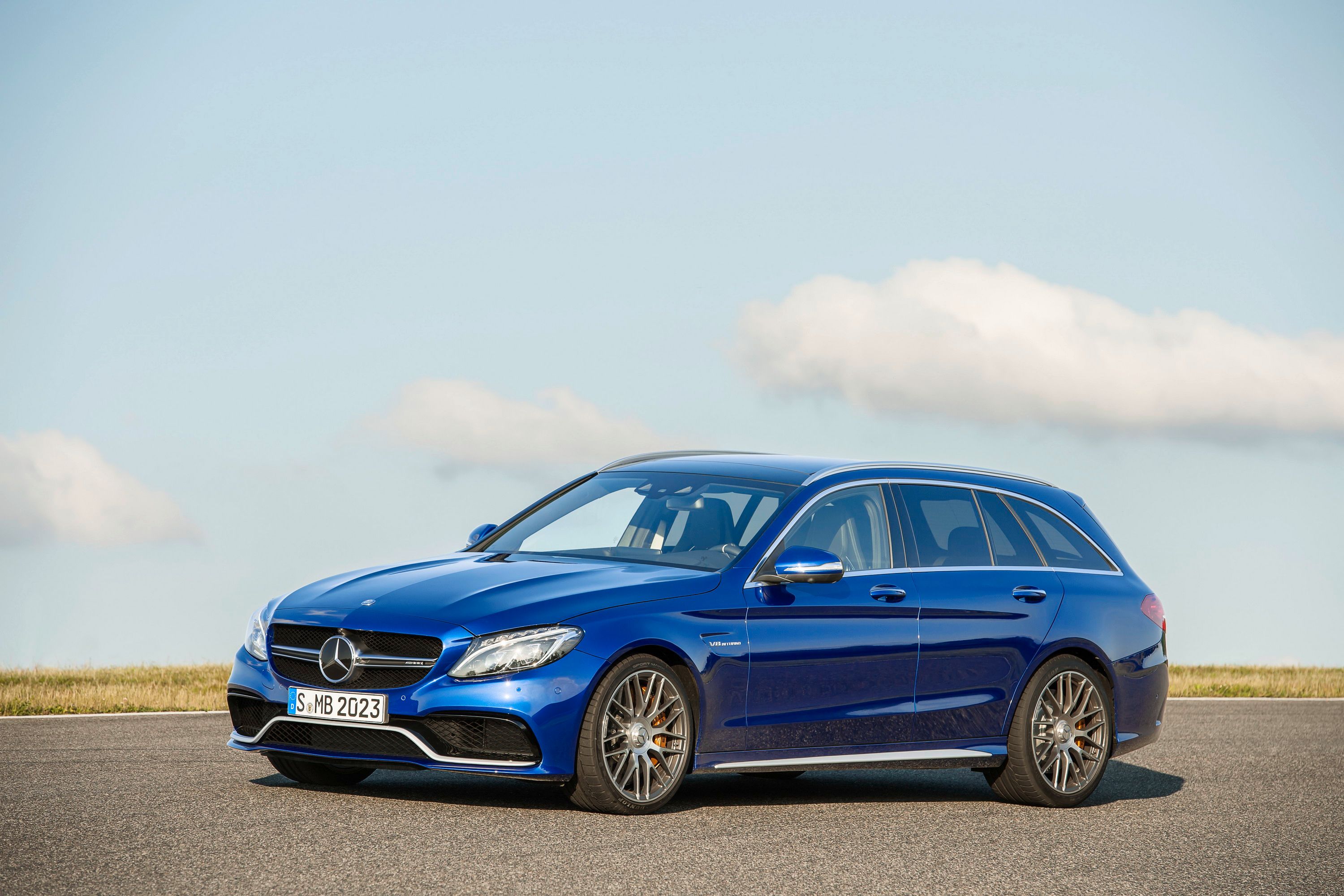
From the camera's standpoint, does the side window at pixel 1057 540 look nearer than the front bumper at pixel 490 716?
No

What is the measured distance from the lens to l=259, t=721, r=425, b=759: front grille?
26.2 feet

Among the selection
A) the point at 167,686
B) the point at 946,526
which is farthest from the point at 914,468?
the point at 167,686

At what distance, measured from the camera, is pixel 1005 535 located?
10523 millimetres

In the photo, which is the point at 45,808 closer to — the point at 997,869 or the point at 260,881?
the point at 260,881

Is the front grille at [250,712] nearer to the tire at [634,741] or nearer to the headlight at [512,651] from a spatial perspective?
the headlight at [512,651]

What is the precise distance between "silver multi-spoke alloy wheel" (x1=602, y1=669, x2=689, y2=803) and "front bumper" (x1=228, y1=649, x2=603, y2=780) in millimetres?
211

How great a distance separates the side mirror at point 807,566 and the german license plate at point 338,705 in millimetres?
2192

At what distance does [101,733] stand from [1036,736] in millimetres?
6605

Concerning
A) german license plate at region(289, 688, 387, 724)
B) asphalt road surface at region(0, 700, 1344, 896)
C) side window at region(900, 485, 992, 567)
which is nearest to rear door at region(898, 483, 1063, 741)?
side window at region(900, 485, 992, 567)

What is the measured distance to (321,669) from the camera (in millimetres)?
8250

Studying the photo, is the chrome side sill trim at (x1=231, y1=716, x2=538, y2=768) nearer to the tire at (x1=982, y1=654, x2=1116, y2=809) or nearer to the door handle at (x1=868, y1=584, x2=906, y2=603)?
the door handle at (x1=868, y1=584, x2=906, y2=603)

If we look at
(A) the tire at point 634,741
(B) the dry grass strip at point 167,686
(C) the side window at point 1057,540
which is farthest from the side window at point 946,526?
(B) the dry grass strip at point 167,686

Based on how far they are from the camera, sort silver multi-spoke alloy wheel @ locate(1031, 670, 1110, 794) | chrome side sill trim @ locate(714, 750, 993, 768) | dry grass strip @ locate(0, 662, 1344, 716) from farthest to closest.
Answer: dry grass strip @ locate(0, 662, 1344, 716) → silver multi-spoke alloy wheel @ locate(1031, 670, 1110, 794) → chrome side sill trim @ locate(714, 750, 993, 768)

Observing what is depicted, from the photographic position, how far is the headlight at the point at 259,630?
8.59m
